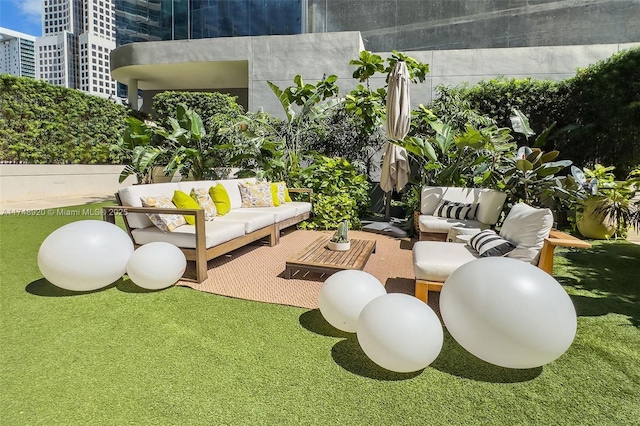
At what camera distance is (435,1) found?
12.4 metres

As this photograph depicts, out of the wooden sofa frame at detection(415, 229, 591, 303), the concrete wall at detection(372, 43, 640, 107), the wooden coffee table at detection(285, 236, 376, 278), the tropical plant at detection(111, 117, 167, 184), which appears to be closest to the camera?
the wooden sofa frame at detection(415, 229, 591, 303)

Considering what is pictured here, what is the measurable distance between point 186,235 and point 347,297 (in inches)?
82.5

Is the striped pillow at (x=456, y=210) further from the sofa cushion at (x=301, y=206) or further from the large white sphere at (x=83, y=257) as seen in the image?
the large white sphere at (x=83, y=257)

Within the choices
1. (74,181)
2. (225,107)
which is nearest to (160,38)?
(225,107)

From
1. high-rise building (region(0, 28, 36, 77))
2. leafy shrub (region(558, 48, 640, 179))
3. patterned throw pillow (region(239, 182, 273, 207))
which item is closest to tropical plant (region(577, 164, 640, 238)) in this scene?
leafy shrub (region(558, 48, 640, 179))

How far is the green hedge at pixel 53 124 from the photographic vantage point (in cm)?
981

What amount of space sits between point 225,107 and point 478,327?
11.9m

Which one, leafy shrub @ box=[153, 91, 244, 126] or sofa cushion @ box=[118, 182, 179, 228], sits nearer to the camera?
sofa cushion @ box=[118, 182, 179, 228]

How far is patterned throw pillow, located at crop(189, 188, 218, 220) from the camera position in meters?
4.81

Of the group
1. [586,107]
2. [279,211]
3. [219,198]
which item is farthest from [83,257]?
[586,107]

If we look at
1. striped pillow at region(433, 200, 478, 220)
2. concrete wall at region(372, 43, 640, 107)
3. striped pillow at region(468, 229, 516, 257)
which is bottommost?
striped pillow at region(468, 229, 516, 257)

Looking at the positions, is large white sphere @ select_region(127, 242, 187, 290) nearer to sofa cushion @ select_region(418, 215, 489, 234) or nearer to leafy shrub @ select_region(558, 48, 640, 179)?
sofa cushion @ select_region(418, 215, 489, 234)

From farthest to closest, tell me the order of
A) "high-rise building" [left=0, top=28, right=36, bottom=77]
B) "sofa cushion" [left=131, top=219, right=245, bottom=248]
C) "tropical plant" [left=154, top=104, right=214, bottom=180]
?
"high-rise building" [left=0, top=28, right=36, bottom=77]
"tropical plant" [left=154, top=104, right=214, bottom=180]
"sofa cushion" [left=131, top=219, right=245, bottom=248]

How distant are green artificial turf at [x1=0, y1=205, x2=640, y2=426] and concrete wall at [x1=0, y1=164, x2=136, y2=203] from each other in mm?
8402
